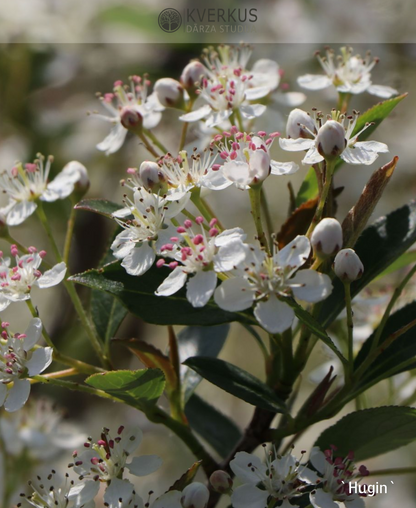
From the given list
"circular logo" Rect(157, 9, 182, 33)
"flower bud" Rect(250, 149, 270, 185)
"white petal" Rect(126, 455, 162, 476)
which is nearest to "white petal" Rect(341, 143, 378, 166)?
"flower bud" Rect(250, 149, 270, 185)

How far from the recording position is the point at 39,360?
0.86 metres

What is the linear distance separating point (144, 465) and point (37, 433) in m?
0.73

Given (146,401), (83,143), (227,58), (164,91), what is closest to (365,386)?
(146,401)

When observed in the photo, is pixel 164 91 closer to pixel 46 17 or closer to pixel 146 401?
pixel 146 401

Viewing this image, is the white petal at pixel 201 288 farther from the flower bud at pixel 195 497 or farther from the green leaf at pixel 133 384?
the flower bud at pixel 195 497

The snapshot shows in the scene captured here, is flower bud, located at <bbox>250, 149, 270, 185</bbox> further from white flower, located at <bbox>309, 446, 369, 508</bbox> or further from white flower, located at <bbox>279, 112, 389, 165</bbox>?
white flower, located at <bbox>309, 446, 369, 508</bbox>

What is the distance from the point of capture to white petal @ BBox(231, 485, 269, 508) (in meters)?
0.81

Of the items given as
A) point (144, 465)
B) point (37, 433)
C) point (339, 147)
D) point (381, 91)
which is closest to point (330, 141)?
point (339, 147)

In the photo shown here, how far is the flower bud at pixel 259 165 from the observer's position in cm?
83

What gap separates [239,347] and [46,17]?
134 centimetres

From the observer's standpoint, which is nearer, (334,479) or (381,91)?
(334,479)

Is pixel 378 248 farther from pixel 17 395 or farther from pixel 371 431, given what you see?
pixel 17 395

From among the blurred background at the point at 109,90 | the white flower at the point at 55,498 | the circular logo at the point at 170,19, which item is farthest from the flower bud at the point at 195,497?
the circular logo at the point at 170,19

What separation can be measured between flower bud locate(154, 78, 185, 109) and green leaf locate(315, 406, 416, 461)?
518 millimetres
